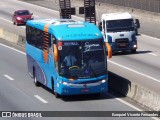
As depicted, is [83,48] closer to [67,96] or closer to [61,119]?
[67,96]

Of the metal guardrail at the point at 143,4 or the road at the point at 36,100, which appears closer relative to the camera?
the road at the point at 36,100

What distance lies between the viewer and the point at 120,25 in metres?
41.6

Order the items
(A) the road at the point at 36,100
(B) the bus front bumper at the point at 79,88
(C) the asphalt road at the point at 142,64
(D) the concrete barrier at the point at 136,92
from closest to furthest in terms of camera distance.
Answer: (D) the concrete barrier at the point at 136,92 → (A) the road at the point at 36,100 → (B) the bus front bumper at the point at 79,88 → (C) the asphalt road at the point at 142,64

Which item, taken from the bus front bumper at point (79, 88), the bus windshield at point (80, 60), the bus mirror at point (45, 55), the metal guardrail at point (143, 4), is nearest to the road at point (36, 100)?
the bus front bumper at point (79, 88)

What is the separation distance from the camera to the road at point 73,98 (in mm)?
24281

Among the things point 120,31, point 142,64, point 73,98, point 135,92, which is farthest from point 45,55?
point 120,31

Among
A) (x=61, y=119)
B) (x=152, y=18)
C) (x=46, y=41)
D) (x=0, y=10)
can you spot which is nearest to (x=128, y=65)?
(x=46, y=41)

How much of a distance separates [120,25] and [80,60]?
16801 millimetres

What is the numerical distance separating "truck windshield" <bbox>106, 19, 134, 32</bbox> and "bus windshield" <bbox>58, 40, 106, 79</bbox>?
16.4 m

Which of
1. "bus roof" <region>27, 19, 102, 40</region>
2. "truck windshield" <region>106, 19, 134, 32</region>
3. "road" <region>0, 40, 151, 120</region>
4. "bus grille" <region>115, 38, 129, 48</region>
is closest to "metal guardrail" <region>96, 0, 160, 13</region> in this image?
"truck windshield" <region>106, 19, 134, 32</region>

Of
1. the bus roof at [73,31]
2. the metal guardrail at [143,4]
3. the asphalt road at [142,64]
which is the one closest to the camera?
the bus roof at [73,31]

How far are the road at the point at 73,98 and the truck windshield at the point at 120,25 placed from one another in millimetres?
1751

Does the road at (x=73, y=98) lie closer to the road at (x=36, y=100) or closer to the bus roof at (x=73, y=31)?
the road at (x=36, y=100)

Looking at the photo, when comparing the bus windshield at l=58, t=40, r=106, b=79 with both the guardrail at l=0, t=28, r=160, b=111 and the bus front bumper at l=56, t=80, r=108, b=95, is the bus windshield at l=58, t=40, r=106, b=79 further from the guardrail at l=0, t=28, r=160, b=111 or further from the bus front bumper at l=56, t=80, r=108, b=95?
the guardrail at l=0, t=28, r=160, b=111
